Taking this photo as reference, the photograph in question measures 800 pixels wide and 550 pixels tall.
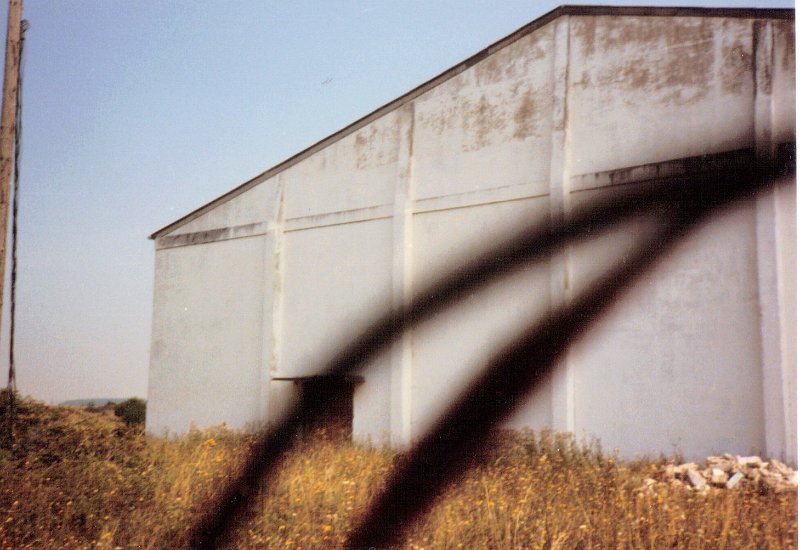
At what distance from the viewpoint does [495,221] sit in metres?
5.05

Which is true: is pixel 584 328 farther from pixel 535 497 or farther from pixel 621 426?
pixel 621 426

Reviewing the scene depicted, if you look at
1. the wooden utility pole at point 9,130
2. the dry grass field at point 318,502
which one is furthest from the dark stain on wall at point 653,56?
the wooden utility pole at point 9,130

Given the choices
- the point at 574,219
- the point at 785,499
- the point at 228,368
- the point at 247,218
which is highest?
the point at 247,218

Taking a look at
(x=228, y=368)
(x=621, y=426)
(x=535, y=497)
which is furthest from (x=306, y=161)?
(x=535, y=497)

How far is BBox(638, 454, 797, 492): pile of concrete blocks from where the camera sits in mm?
5945

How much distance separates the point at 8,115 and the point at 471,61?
5.87 meters

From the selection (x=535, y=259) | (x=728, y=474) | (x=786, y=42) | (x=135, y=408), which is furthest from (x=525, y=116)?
(x=535, y=259)

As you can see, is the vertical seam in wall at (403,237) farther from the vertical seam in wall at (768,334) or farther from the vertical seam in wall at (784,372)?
the vertical seam in wall at (784,372)

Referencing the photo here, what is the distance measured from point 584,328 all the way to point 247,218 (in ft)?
35.9

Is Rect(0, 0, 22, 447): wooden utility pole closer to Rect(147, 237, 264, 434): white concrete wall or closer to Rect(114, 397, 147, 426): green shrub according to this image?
Rect(147, 237, 264, 434): white concrete wall

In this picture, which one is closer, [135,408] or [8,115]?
[8,115]

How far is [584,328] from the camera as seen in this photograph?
513mm

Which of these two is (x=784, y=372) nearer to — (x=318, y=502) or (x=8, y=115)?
(x=318, y=502)

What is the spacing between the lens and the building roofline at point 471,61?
693 centimetres
